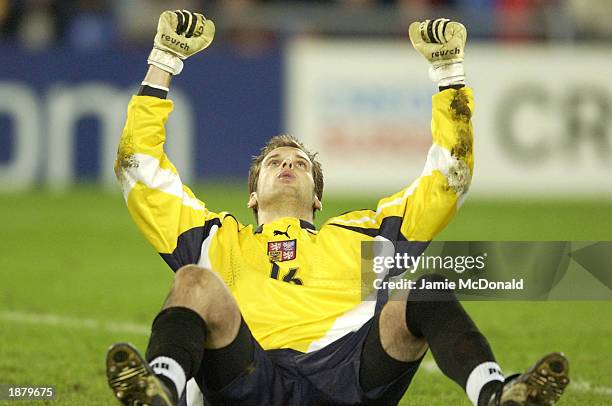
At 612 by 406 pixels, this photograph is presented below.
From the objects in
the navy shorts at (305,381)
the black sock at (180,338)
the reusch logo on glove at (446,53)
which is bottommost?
the navy shorts at (305,381)

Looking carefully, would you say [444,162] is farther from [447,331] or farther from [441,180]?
[447,331]

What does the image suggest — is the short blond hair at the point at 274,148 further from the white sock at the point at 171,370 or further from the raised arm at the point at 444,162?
the white sock at the point at 171,370

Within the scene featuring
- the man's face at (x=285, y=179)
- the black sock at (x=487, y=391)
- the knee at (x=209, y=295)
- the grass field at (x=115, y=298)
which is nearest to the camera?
the black sock at (x=487, y=391)

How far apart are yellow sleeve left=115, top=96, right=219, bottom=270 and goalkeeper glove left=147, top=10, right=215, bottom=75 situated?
0.25 m

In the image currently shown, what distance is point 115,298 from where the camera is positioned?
968 cm

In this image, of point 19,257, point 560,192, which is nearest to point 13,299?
point 19,257

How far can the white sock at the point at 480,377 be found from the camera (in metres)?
4.55

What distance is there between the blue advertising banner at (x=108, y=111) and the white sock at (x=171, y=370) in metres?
11.6

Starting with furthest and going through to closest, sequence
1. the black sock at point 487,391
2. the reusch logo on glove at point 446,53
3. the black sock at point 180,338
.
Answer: the reusch logo on glove at point 446,53
the black sock at point 180,338
the black sock at point 487,391

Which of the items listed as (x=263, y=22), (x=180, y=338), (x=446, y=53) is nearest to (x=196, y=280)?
(x=180, y=338)

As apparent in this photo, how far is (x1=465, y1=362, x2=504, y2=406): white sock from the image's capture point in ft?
14.9

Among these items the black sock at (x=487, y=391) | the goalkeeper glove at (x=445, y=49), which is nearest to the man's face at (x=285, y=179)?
the goalkeeper glove at (x=445, y=49)

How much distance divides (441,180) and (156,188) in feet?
4.15

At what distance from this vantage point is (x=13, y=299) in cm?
945
